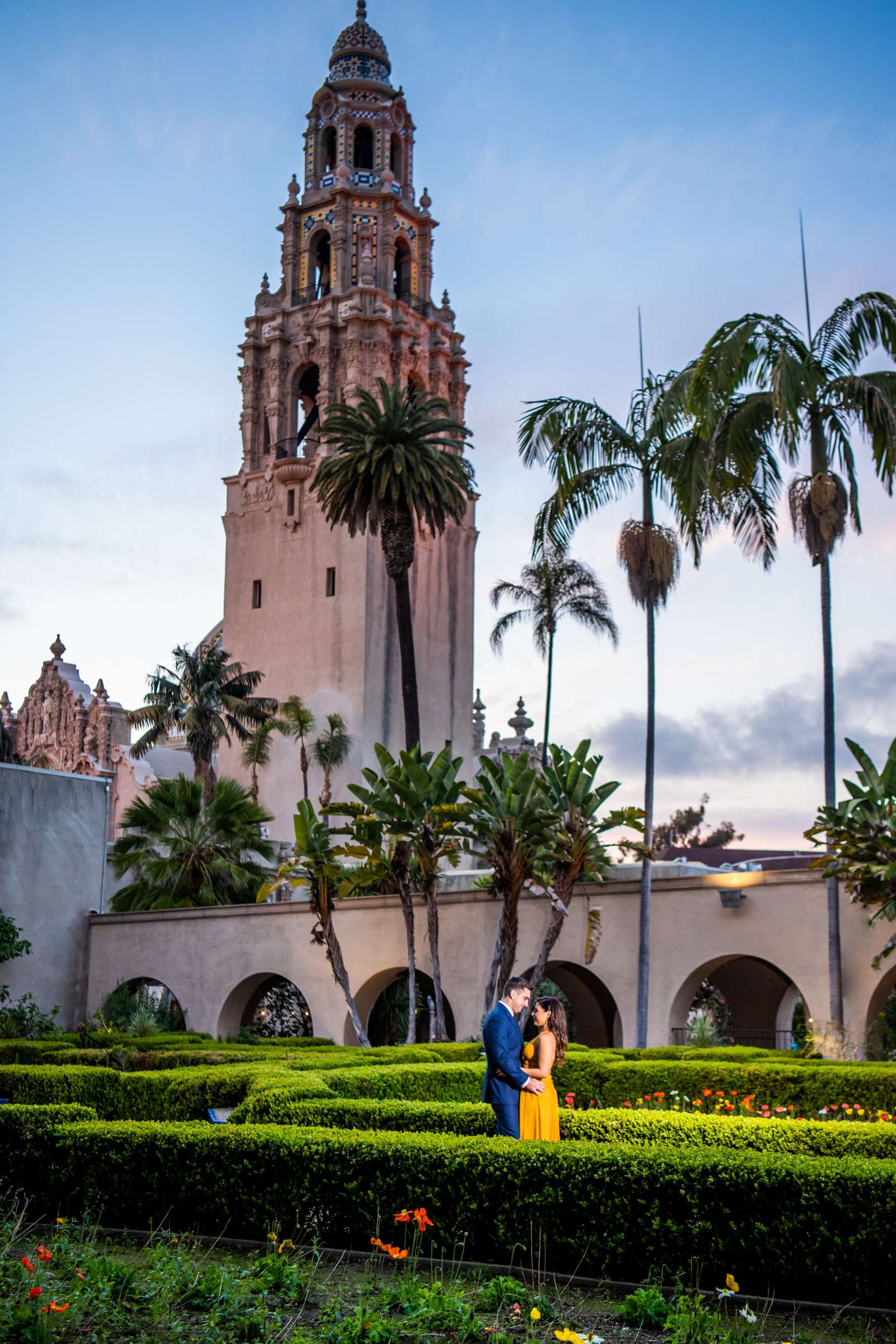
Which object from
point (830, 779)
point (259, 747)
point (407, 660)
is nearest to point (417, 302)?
point (259, 747)

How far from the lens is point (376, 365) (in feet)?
167

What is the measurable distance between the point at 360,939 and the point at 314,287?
111 ft

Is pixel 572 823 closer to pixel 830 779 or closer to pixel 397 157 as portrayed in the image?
pixel 830 779

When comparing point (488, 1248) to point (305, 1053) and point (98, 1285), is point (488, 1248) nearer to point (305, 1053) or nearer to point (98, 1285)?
point (98, 1285)

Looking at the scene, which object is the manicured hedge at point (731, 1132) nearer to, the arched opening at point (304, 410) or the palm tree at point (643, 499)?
the palm tree at point (643, 499)

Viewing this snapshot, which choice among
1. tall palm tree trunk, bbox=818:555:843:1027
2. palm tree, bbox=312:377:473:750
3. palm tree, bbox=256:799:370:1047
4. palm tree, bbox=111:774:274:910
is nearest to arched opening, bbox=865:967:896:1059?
tall palm tree trunk, bbox=818:555:843:1027

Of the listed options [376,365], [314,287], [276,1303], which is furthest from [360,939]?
[314,287]

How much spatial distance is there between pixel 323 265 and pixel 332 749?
2224cm

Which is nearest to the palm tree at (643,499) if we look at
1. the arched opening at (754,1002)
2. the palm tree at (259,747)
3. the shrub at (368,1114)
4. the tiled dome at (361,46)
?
the arched opening at (754,1002)

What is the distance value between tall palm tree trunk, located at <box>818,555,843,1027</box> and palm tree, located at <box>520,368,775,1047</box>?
215cm

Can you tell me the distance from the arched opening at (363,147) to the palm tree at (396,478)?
25.5 metres

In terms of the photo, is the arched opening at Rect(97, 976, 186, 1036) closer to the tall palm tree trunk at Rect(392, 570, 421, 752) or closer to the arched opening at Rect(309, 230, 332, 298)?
the tall palm tree trunk at Rect(392, 570, 421, 752)

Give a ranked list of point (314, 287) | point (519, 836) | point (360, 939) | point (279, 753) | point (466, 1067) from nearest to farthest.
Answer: point (466, 1067), point (519, 836), point (360, 939), point (279, 753), point (314, 287)

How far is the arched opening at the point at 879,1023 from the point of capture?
2073 centimetres
